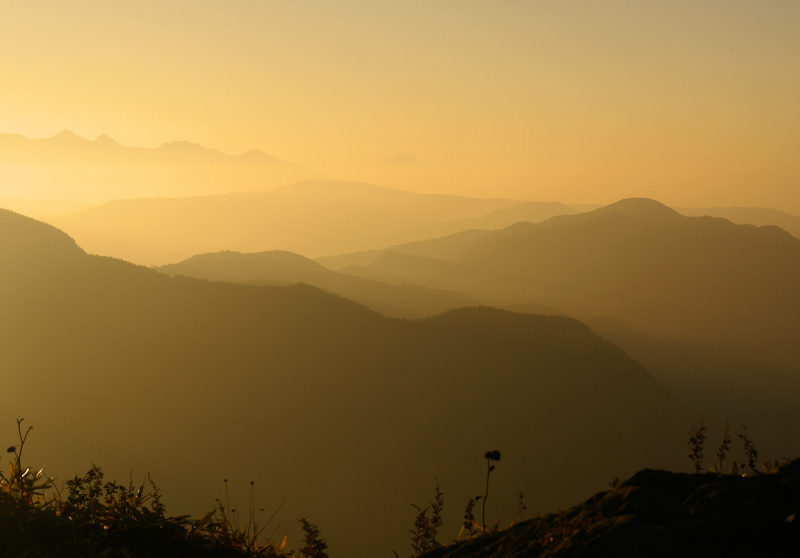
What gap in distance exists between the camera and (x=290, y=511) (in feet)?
416

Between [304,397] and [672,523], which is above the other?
[672,523]

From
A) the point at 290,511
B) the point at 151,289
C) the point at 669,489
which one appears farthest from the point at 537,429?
the point at 669,489

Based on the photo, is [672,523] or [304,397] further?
[304,397]

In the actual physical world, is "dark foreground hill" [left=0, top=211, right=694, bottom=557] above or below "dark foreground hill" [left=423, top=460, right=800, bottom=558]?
below

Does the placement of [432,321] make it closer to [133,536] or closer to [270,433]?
[270,433]

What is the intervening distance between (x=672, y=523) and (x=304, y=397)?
6142 inches

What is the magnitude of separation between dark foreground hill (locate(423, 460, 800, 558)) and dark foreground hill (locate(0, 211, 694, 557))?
4697 inches

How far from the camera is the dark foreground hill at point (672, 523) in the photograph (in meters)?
2.70

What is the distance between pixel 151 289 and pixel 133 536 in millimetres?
180267

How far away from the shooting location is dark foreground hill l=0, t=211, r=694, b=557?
12962 cm

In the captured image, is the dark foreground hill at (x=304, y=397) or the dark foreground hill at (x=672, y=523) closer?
the dark foreground hill at (x=672, y=523)

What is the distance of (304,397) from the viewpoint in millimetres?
153250

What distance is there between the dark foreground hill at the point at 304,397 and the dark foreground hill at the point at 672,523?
11931 centimetres

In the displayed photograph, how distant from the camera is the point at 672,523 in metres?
2.97
